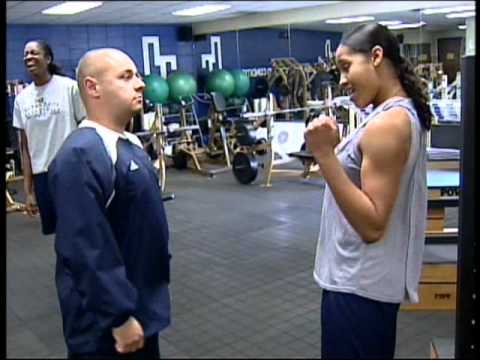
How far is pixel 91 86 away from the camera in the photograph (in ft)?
4.28

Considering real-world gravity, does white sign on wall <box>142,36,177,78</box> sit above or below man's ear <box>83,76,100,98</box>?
above

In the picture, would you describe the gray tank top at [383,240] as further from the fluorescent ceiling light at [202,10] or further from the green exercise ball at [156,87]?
the fluorescent ceiling light at [202,10]

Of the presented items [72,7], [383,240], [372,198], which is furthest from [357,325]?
[72,7]

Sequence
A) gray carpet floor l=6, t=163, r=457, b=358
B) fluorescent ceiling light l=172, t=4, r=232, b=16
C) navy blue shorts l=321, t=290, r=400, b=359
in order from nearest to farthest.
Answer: navy blue shorts l=321, t=290, r=400, b=359 → gray carpet floor l=6, t=163, r=457, b=358 → fluorescent ceiling light l=172, t=4, r=232, b=16

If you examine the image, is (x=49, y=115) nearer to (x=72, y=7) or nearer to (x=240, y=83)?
(x=72, y=7)

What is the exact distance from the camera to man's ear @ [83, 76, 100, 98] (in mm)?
1299

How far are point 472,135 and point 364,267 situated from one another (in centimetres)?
42

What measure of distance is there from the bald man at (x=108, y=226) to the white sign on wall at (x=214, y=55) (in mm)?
4775

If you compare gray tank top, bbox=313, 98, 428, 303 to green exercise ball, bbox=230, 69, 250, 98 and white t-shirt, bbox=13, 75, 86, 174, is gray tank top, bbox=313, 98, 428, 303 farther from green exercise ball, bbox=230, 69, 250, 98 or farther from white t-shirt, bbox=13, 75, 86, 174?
green exercise ball, bbox=230, 69, 250, 98

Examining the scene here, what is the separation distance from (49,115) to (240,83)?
4806mm

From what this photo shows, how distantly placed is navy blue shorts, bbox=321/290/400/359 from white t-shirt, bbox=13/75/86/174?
4.70 feet

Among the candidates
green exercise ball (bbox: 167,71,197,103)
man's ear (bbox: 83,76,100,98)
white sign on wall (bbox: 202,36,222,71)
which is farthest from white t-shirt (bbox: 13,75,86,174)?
white sign on wall (bbox: 202,36,222,71)

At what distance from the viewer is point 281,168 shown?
6.57 metres

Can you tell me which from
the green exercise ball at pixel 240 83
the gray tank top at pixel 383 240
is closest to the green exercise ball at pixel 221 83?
the green exercise ball at pixel 240 83
